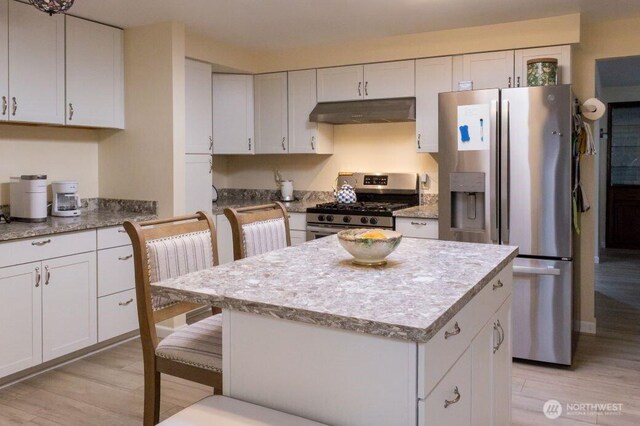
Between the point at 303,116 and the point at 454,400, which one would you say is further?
the point at 303,116

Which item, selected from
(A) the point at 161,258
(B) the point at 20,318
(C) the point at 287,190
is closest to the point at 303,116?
(C) the point at 287,190

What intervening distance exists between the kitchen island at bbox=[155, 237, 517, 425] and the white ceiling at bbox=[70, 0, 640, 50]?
2.16 meters

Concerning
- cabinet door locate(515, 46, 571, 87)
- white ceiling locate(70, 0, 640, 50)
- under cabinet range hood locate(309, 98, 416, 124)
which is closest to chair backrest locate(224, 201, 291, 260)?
white ceiling locate(70, 0, 640, 50)

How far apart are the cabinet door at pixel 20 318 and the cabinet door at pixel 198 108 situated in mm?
1508

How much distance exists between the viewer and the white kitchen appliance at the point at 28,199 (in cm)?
337

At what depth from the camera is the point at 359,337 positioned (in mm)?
1249

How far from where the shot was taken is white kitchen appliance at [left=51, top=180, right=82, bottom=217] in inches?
143

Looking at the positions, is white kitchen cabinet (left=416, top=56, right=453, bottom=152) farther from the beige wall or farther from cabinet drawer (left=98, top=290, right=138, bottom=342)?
the beige wall

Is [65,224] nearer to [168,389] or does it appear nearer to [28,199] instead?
[28,199]

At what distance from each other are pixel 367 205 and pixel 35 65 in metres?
2.58

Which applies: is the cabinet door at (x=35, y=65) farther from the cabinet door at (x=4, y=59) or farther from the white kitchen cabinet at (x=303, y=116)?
the white kitchen cabinet at (x=303, y=116)

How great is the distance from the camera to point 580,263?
3.96 metres

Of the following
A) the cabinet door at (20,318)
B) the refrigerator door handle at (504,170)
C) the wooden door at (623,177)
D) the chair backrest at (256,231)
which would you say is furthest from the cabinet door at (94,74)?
the wooden door at (623,177)

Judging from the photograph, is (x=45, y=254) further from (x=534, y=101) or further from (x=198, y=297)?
(x=534, y=101)
